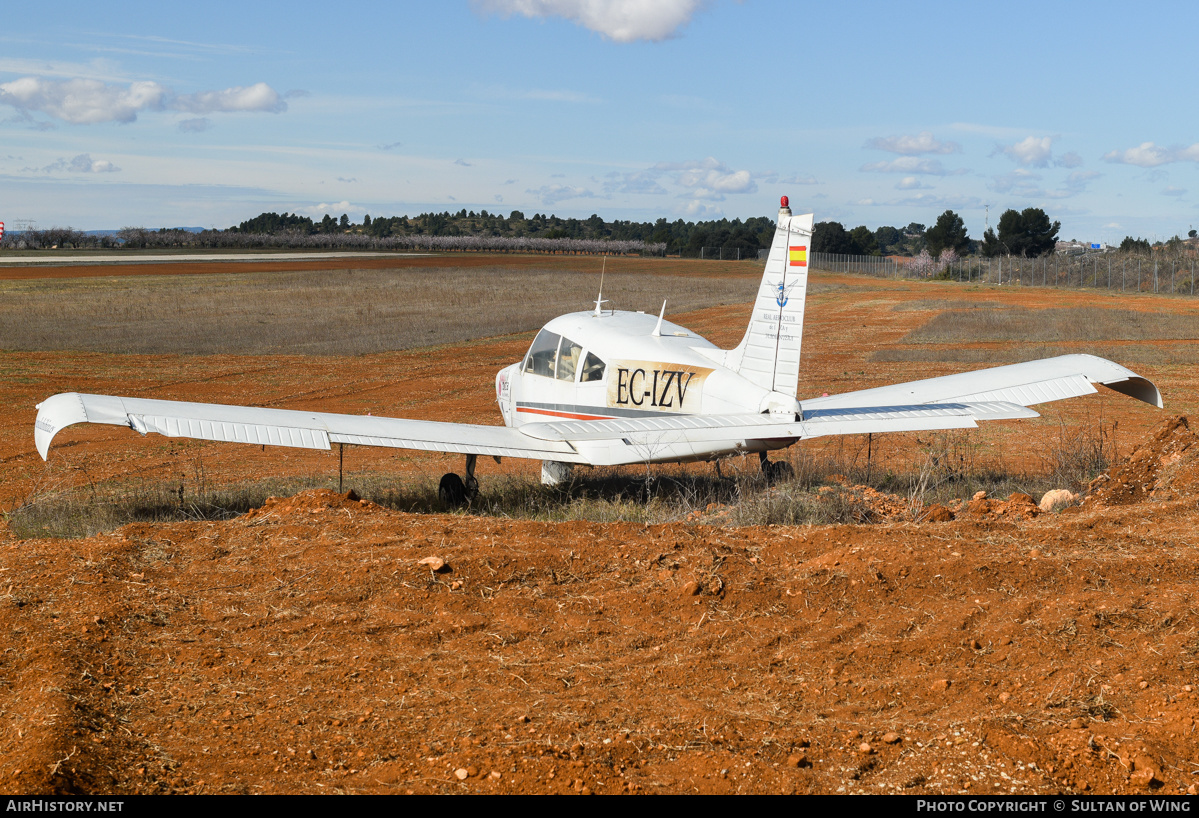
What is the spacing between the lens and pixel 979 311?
147 ft

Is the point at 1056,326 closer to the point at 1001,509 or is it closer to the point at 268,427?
the point at 1001,509

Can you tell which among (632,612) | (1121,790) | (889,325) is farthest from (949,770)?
(889,325)

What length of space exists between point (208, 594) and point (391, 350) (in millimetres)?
27791

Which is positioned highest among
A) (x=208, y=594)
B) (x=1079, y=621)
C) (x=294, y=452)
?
(x=1079, y=621)

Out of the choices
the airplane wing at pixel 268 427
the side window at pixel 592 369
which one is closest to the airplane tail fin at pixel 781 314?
the side window at pixel 592 369

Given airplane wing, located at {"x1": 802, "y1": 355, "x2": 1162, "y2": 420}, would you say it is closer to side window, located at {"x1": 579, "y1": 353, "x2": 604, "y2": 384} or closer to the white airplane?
the white airplane

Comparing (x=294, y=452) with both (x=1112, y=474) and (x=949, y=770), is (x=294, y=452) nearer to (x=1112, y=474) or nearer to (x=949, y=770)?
(x=1112, y=474)

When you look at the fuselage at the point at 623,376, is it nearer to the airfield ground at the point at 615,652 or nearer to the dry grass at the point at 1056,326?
the airfield ground at the point at 615,652

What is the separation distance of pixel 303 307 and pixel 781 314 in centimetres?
4245

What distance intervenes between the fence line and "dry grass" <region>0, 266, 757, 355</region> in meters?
22.4

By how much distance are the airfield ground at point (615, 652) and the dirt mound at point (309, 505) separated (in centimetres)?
4

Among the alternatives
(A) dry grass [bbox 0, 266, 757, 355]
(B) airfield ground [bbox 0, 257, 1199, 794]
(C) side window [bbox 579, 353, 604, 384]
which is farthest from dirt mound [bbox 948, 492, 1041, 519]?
(A) dry grass [bbox 0, 266, 757, 355]

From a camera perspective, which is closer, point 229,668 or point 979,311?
point 229,668

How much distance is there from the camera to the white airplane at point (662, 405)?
30.1 ft
